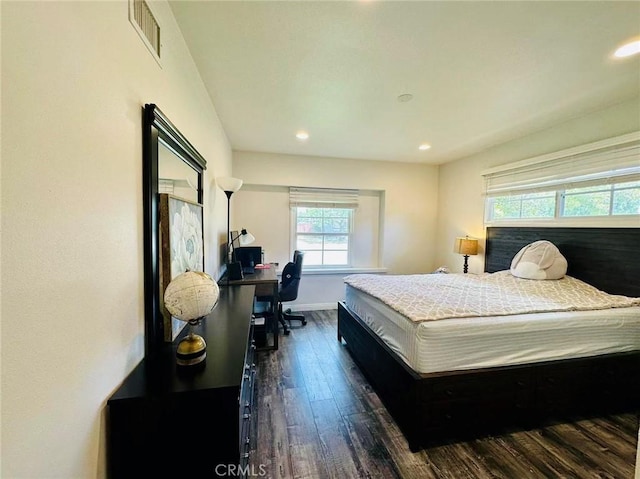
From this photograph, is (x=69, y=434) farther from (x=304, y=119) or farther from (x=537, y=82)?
(x=537, y=82)

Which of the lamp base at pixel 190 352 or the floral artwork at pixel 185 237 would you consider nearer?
the lamp base at pixel 190 352

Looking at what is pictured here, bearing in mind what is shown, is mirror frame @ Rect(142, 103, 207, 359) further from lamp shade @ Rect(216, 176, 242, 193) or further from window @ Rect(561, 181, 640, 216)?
window @ Rect(561, 181, 640, 216)

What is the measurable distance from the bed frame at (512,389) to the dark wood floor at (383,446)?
9 centimetres

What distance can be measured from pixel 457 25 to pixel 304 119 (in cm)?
162

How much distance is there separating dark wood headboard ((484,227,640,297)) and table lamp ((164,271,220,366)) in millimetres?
3266

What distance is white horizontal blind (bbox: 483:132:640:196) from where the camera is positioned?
91.3 inches

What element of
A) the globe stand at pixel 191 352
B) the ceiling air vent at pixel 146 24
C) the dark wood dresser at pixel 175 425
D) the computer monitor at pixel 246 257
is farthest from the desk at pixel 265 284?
the ceiling air vent at pixel 146 24

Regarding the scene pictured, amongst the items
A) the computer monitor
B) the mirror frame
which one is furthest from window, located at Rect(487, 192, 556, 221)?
the mirror frame

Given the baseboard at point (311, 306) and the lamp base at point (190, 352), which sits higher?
the lamp base at point (190, 352)

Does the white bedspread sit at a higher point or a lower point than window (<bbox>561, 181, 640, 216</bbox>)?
lower

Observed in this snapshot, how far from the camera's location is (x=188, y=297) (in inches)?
42.2

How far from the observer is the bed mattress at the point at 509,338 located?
1712 millimetres

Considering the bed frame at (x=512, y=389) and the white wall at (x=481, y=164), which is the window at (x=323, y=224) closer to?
the white wall at (x=481, y=164)

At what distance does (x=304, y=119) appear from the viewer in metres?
2.83
